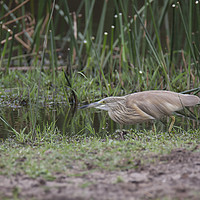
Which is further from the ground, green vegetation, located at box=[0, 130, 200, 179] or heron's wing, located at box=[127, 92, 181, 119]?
heron's wing, located at box=[127, 92, 181, 119]

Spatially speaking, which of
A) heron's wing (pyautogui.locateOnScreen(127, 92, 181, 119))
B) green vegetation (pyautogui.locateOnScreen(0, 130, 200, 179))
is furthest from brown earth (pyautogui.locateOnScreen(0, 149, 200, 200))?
heron's wing (pyautogui.locateOnScreen(127, 92, 181, 119))

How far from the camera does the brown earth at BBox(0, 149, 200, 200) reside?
8.78ft

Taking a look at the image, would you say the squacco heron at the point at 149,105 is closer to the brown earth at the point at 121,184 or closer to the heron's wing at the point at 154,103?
the heron's wing at the point at 154,103

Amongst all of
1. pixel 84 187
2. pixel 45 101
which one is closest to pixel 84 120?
pixel 45 101

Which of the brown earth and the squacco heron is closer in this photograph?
the brown earth

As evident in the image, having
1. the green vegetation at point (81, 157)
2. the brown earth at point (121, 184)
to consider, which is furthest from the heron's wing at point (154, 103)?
the brown earth at point (121, 184)

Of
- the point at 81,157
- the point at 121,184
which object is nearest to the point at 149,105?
the point at 81,157

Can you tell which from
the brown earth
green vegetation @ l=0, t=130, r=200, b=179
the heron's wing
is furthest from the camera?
the heron's wing

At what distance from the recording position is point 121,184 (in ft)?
9.50

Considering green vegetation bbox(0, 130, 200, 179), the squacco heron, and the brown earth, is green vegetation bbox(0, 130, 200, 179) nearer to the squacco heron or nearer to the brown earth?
the brown earth

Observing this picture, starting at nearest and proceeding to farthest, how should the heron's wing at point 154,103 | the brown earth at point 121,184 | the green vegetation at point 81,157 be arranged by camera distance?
the brown earth at point 121,184 → the green vegetation at point 81,157 → the heron's wing at point 154,103

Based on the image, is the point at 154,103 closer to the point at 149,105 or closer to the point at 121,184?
the point at 149,105

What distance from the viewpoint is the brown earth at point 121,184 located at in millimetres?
2676

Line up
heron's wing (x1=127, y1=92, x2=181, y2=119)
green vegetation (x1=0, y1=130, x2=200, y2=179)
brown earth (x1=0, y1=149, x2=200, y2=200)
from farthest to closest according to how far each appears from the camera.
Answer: heron's wing (x1=127, y1=92, x2=181, y2=119), green vegetation (x1=0, y1=130, x2=200, y2=179), brown earth (x1=0, y1=149, x2=200, y2=200)
